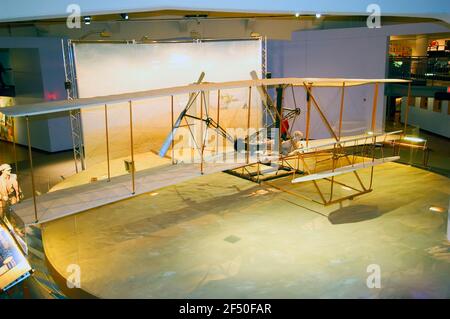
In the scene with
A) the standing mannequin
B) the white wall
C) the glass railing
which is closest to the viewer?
the standing mannequin

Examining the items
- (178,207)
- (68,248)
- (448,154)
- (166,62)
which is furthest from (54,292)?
(448,154)

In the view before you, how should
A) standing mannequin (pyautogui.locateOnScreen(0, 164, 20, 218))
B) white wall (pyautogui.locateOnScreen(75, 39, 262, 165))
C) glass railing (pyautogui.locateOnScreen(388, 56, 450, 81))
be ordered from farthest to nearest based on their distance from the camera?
1. glass railing (pyautogui.locateOnScreen(388, 56, 450, 81))
2. white wall (pyautogui.locateOnScreen(75, 39, 262, 165))
3. standing mannequin (pyautogui.locateOnScreen(0, 164, 20, 218))

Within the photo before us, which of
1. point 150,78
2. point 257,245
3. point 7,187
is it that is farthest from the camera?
point 150,78

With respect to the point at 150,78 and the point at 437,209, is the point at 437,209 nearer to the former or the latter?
the point at 437,209

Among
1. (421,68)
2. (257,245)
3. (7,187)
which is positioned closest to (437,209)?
(257,245)

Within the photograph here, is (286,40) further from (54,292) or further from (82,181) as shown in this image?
(54,292)

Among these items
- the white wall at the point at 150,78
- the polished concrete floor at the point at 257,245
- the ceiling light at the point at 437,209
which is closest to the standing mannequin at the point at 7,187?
the polished concrete floor at the point at 257,245

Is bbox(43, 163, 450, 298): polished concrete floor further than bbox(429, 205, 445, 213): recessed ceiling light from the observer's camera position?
No

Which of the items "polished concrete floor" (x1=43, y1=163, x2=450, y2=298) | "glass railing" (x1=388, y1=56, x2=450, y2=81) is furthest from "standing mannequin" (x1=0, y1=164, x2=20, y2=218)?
"glass railing" (x1=388, y1=56, x2=450, y2=81)

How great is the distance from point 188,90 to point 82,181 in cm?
450

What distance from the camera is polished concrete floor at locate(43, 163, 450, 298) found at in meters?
5.08

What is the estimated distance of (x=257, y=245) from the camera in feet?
20.4

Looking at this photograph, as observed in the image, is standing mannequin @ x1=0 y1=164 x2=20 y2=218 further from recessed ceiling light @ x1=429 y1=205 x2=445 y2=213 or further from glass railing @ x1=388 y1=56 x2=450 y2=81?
glass railing @ x1=388 y1=56 x2=450 y2=81

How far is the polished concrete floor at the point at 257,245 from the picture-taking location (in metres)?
5.08
